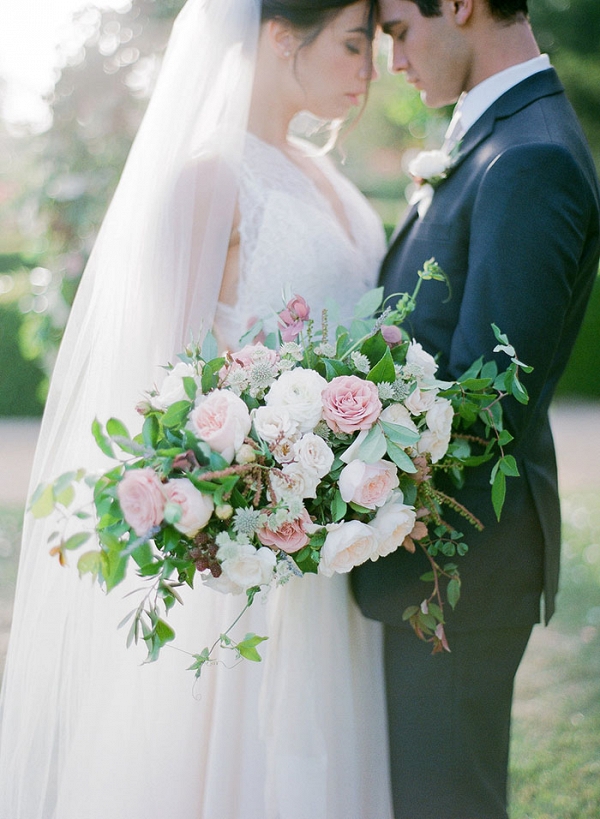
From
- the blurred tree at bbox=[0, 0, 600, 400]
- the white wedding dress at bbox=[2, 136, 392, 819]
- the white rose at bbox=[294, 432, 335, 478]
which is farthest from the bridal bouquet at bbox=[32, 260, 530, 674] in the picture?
the blurred tree at bbox=[0, 0, 600, 400]

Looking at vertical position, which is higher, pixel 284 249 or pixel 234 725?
pixel 284 249

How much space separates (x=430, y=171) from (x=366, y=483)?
1.09 metres

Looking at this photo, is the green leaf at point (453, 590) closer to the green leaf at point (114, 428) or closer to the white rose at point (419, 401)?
the white rose at point (419, 401)

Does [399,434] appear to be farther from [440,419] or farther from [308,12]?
[308,12]

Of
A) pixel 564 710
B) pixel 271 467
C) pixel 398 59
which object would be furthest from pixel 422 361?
pixel 564 710

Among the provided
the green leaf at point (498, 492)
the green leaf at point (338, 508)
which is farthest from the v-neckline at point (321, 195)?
the green leaf at point (338, 508)

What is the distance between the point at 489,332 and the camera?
2020 millimetres

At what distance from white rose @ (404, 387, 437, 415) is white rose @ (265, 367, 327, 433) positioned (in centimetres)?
19

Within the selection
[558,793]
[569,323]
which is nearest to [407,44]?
[569,323]

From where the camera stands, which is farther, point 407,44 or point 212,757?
point 407,44

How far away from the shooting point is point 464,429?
2.00 m

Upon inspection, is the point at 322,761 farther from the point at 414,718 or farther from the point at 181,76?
the point at 181,76

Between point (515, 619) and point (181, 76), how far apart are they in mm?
1793

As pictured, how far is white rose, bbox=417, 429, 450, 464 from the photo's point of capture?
178cm
